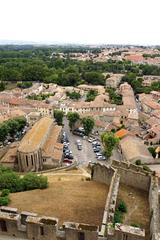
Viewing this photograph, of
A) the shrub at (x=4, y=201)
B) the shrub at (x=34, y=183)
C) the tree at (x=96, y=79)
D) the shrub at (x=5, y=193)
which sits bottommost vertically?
the shrub at (x=34, y=183)

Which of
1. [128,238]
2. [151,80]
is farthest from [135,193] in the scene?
[151,80]

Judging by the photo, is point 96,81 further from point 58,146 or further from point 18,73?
point 58,146

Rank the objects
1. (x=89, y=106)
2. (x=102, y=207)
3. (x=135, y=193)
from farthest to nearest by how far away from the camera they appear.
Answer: (x=89, y=106) < (x=135, y=193) < (x=102, y=207)

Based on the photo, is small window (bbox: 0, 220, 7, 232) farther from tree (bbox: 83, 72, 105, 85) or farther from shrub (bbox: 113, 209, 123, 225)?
tree (bbox: 83, 72, 105, 85)

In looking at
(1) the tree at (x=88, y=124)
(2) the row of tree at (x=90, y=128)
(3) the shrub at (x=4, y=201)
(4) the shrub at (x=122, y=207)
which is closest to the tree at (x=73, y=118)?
(2) the row of tree at (x=90, y=128)

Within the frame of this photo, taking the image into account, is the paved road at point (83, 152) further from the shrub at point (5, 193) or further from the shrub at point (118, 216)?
the shrub at point (118, 216)

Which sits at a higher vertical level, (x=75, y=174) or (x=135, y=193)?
(x=135, y=193)
